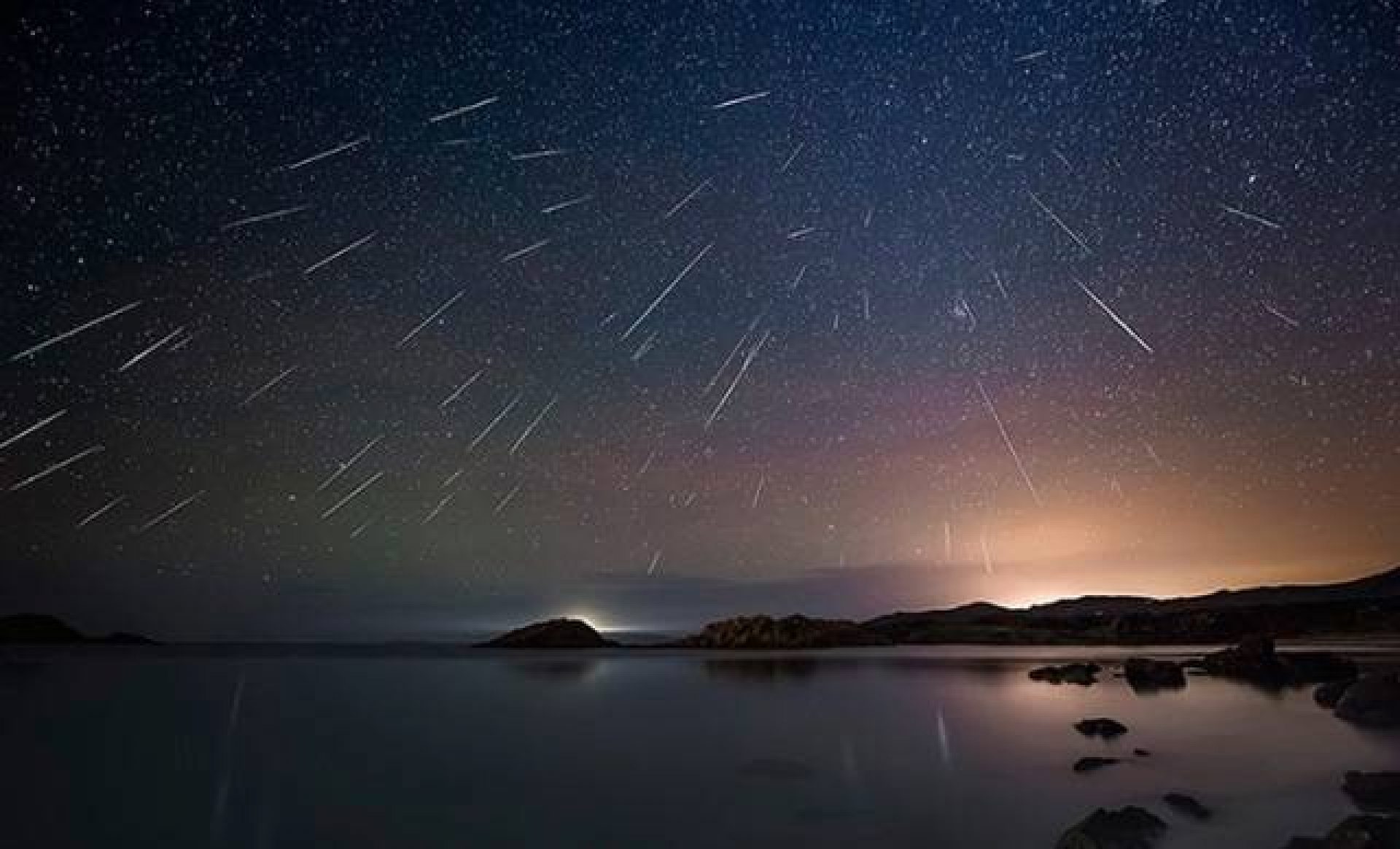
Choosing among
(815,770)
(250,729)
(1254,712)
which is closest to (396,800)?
(815,770)

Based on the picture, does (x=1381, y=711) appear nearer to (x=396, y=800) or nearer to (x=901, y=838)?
(x=901, y=838)

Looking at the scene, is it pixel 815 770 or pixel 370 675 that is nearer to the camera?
pixel 815 770

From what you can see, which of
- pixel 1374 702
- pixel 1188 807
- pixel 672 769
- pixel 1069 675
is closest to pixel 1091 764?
pixel 1188 807

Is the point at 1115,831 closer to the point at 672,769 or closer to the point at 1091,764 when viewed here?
the point at 1091,764

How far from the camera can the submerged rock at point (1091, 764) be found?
94.2 feet

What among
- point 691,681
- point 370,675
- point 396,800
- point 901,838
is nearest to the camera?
point 901,838

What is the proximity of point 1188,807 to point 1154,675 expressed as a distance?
4441 centimetres

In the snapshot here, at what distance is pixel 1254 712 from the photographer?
141ft

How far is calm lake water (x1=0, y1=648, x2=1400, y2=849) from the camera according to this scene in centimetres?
2305

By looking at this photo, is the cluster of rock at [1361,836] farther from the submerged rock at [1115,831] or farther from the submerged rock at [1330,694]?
the submerged rock at [1330,694]

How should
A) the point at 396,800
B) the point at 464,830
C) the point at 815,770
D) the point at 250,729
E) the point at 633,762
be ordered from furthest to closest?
the point at 250,729
the point at 633,762
the point at 815,770
the point at 396,800
the point at 464,830

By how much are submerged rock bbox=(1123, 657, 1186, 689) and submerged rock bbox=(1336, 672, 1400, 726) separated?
19.4m

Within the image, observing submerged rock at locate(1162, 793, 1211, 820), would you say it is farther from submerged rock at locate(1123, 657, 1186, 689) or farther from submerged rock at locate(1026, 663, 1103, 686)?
submerged rock at locate(1026, 663, 1103, 686)

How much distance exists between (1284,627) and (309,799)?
585 feet
